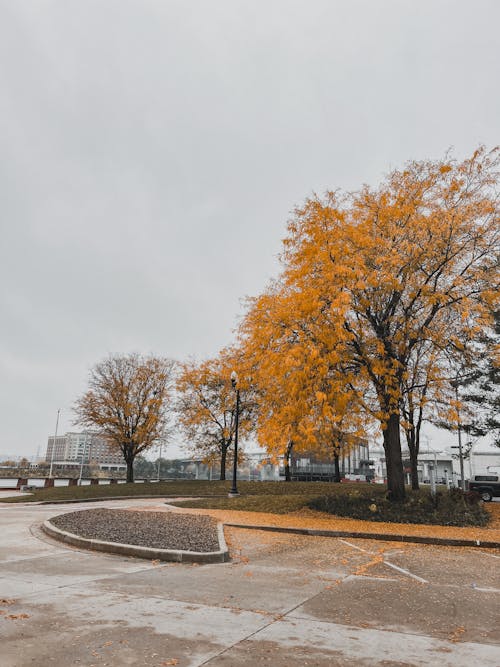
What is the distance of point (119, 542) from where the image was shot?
30.8 feet

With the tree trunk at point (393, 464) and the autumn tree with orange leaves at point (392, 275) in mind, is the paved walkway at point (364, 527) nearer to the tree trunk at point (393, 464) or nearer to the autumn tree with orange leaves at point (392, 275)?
the tree trunk at point (393, 464)

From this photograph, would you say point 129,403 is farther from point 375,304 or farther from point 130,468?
point 375,304

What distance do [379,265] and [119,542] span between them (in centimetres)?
1120

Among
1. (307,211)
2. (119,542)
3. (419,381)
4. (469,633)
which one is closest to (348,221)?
(307,211)

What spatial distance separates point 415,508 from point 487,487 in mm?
13960

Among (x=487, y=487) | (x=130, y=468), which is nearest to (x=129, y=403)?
(x=130, y=468)

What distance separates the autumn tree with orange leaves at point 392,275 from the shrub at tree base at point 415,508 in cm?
87

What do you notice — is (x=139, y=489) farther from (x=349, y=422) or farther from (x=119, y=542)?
(x=119, y=542)

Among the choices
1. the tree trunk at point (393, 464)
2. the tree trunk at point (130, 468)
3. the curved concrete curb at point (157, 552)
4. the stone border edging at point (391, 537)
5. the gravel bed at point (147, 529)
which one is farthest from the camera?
the tree trunk at point (130, 468)

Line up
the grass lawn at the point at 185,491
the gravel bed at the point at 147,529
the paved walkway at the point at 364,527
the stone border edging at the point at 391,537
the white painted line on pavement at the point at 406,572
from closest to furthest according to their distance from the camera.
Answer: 1. the white painted line on pavement at the point at 406,572
2. the gravel bed at the point at 147,529
3. the stone border edging at the point at 391,537
4. the paved walkway at the point at 364,527
5. the grass lawn at the point at 185,491

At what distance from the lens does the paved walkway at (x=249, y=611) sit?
→ 3.99 metres

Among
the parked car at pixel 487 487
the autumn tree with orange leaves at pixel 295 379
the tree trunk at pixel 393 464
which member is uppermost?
the autumn tree with orange leaves at pixel 295 379

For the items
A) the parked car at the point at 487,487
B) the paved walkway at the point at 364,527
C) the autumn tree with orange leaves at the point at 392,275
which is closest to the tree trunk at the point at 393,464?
the autumn tree with orange leaves at the point at 392,275

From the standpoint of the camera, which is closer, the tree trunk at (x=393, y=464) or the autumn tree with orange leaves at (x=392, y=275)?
the autumn tree with orange leaves at (x=392, y=275)
